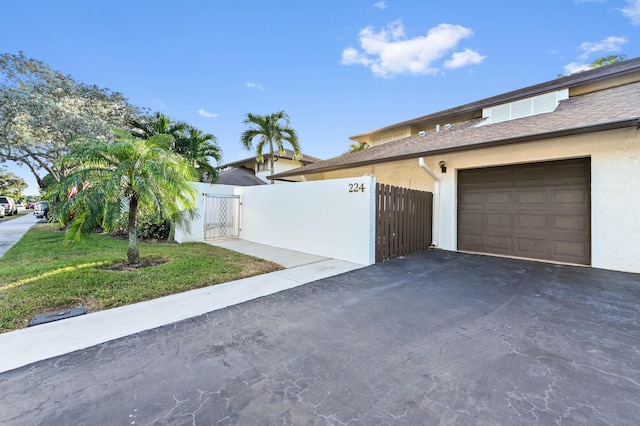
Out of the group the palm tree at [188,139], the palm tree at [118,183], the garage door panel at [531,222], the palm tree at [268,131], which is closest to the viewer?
the palm tree at [118,183]

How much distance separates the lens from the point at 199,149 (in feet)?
46.4

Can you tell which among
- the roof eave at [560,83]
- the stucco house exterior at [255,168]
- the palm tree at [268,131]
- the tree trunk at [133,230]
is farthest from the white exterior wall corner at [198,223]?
the roof eave at [560,83]

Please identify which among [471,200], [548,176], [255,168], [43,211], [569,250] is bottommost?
[569,250]

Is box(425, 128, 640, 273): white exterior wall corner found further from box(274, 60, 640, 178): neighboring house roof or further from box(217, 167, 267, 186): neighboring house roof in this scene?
box(217, 167, 267, 186): neighboring house roof

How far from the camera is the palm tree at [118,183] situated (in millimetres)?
5648

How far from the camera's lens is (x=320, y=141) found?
72.2 ft

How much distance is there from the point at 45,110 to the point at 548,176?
2241 centimetres

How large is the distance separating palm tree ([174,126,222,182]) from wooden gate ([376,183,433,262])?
958cm

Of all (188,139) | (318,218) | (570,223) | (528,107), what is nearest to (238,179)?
(188,139)

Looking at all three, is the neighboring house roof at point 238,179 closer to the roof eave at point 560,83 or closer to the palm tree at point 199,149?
the palm tree at point 199,149

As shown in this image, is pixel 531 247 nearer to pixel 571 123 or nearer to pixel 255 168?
pixel 571 123

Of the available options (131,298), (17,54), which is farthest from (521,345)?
(17,54)

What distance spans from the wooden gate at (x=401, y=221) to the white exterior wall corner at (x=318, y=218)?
14.4 inches

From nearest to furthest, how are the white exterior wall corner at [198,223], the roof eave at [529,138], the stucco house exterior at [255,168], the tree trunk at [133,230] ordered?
the roof eave at [529,138]
the tree trunk at [133,230]
the white exterior wall corner at [198,223]
the stucco house exterior at [255,168]
